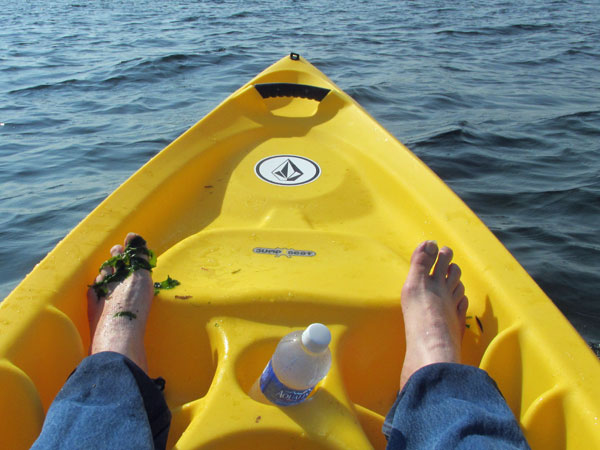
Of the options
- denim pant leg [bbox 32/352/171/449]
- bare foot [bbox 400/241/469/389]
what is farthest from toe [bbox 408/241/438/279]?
denim pant leg [bbox 32/352/171/449]

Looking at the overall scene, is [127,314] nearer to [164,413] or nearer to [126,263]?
[126,263]

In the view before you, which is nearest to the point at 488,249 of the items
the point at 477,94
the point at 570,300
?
the point at 570,300

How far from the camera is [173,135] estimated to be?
414 centimetres

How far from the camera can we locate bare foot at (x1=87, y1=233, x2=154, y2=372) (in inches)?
53.9

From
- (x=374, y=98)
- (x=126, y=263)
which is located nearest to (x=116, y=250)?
(x=126, y=263)

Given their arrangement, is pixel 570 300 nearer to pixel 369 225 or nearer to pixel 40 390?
pixel 369 225

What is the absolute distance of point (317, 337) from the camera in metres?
1.10

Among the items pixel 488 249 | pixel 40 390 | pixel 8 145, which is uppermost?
pixel 488 249

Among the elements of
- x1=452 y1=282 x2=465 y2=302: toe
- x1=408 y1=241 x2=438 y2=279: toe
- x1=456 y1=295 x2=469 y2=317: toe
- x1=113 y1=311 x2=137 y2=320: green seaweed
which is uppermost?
x1=408 y1=241 x2=438 y2=279: toe

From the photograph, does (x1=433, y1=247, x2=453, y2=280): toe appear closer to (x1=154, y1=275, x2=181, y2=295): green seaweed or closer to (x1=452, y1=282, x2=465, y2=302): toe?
(x1=452, y1=282, x2=465, y2=302): toe

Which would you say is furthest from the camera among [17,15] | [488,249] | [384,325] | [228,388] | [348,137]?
[17,15]

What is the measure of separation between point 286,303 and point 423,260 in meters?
0.46

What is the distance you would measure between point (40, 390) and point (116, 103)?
4.07 metres

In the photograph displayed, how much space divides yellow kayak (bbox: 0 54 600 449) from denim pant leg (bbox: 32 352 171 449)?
10 centimetres
